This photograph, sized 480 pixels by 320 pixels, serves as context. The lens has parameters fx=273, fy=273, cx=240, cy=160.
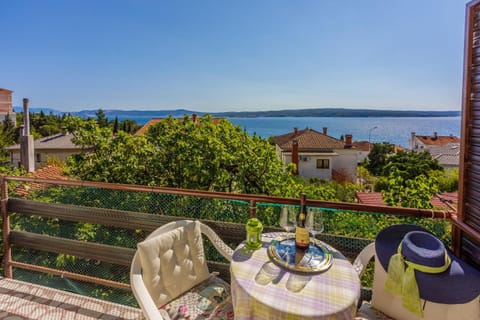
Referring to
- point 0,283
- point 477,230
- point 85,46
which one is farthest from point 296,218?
point 85,46

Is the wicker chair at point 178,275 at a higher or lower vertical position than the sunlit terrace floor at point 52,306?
higher

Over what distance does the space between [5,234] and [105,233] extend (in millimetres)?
866

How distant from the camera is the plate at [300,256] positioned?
55.3 inches

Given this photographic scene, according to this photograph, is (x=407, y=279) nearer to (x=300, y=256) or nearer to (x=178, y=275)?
(x=300, y=256)

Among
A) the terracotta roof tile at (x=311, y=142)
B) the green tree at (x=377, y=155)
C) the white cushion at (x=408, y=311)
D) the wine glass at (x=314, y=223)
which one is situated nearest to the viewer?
the white cushion at (x=408, y=311)

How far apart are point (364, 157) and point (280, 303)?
124 feet

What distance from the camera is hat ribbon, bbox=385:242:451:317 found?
52.3 inches

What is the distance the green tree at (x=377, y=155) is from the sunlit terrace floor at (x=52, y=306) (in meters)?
33.4

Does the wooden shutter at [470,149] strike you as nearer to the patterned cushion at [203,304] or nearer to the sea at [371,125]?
the patterned cushion at [203,304]

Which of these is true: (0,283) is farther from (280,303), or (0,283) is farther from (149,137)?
(149,137)

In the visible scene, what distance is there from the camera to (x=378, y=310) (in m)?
1.58

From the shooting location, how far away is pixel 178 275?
1720 millimetres

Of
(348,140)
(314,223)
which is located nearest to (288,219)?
(314,223)

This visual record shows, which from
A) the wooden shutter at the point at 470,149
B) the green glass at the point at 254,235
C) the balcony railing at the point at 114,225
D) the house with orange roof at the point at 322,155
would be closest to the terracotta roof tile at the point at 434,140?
the house with orange roof at the point at 322,155
